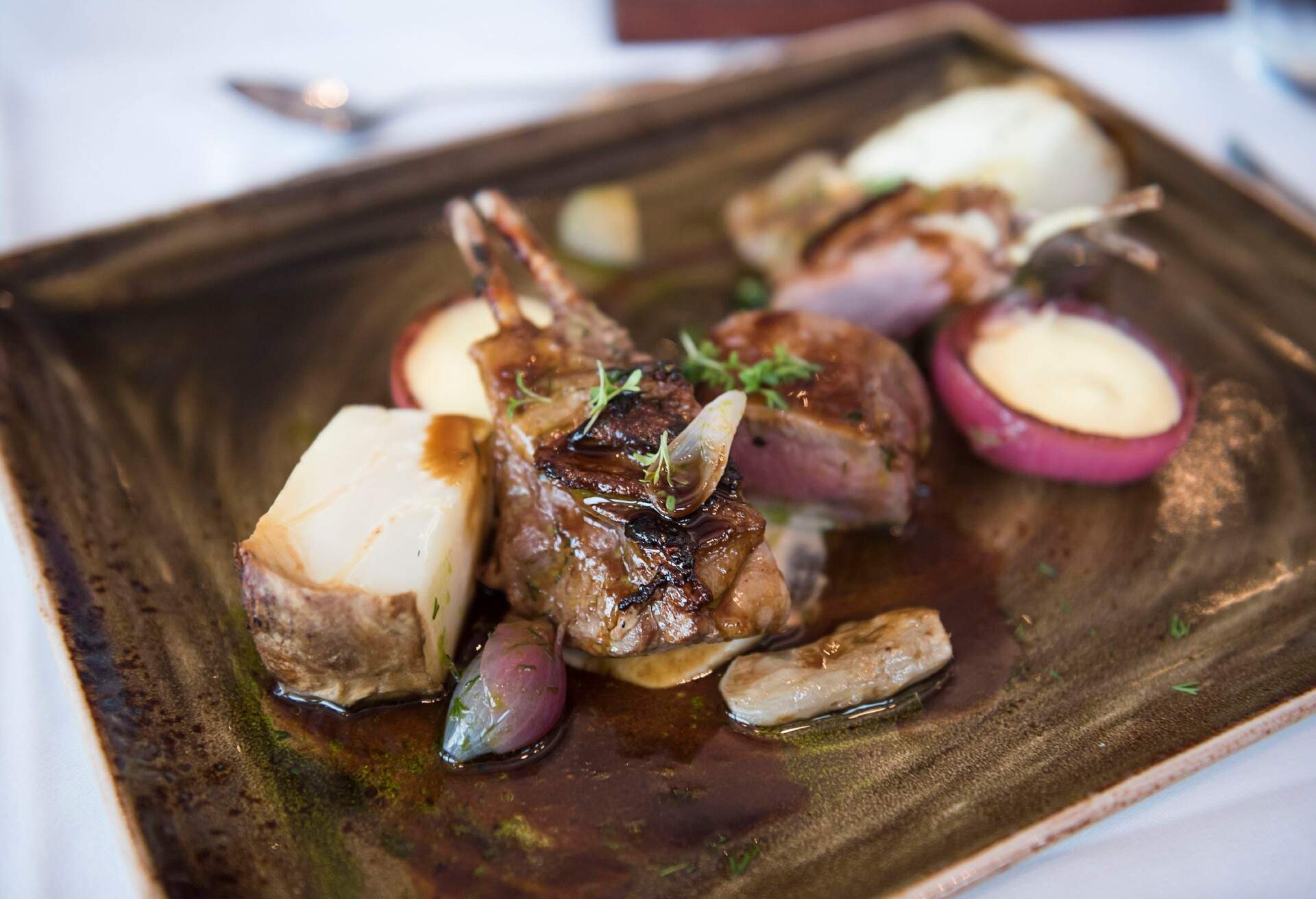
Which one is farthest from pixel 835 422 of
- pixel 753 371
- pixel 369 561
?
pixel 369 561

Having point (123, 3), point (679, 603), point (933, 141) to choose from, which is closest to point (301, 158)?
point (123, 3)

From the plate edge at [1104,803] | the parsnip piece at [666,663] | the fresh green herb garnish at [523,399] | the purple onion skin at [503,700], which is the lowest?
the plate edge at [1104,803]

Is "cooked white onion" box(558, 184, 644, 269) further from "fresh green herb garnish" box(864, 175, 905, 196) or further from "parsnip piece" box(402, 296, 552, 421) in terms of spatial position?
"fresh green herb garnish" box(864, 175, 905, 196)

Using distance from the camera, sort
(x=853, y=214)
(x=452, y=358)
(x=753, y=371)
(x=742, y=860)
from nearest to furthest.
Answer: (x=742, y=860) < (x=753, y=371) < (x=452, y=358) < (x=853, y=214)

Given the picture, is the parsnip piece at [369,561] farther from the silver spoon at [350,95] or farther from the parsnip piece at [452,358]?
the silver spoon at [350,95]

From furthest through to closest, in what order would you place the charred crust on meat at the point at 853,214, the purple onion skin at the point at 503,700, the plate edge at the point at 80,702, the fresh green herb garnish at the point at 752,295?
the fresh green herb garnish at the point at 752,295 < the charred crust on meat at the point at 853,214 < the purple onion skin at the point at 503,700 < the plate edge at the point at 80,702

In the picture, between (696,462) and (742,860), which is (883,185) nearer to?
(696,462)

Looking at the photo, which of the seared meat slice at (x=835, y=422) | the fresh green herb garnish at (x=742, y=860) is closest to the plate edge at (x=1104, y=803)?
the fresh green herb garnish at (x=742, y=860)

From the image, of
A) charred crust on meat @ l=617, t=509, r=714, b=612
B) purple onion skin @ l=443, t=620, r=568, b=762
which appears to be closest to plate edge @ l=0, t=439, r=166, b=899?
purple onion skin @ l=443, t=620, r=568, b=762
